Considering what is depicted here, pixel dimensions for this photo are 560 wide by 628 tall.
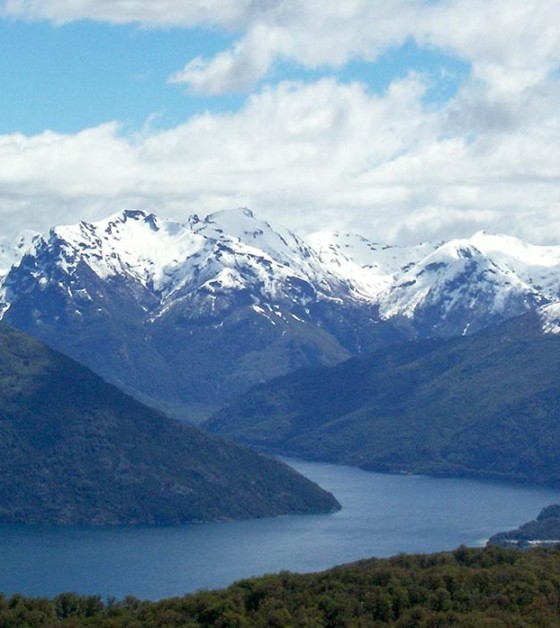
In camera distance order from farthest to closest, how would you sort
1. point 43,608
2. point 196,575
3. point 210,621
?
point 196,575
point 43,608
point 210,621

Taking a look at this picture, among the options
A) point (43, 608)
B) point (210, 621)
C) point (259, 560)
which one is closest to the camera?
point (210, 621)

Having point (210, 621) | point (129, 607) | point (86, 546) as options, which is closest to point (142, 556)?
point (86, 546)

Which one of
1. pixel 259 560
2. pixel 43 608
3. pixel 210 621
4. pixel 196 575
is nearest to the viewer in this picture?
pixel 210 621

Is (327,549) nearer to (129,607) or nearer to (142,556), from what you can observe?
(142,556)

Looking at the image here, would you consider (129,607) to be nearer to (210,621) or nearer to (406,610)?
(210,621)

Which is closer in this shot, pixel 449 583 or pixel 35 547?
pixel 449 583

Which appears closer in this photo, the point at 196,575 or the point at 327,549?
the point at 196,575

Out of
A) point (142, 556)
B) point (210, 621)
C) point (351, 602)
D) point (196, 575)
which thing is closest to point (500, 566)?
point (351, 602)
